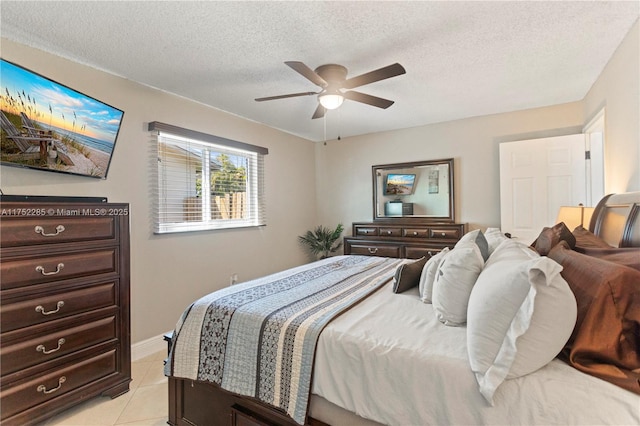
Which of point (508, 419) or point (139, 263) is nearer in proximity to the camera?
point (508, 419)

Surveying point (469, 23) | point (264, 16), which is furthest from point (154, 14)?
point (469, 23)

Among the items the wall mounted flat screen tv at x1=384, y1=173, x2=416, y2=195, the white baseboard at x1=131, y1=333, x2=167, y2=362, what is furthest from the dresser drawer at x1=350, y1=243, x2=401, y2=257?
the white baseboard at x1=131, y1=333, x2=167, y2=362

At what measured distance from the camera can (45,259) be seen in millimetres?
1762

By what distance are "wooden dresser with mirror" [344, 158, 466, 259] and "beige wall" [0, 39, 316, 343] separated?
144 cm

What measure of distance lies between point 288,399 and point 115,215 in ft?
5.66

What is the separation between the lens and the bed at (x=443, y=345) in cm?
93

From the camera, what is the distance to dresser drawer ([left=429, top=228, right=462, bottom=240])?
12.6ft

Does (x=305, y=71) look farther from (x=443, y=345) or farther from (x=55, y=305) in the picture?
(x=55, y=305)

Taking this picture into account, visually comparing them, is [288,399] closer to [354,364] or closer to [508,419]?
[354,364]

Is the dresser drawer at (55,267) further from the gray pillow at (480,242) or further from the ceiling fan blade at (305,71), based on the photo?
the gray pillow at (480,242)

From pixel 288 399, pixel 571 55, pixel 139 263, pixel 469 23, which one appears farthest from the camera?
pixel 139 263

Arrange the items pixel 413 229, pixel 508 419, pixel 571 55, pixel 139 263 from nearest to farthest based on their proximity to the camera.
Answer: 1. pixel 508 419
2. pixel 571 55
3. pixel 139 263
4. pixel 413 229

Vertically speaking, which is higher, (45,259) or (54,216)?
(54,216)

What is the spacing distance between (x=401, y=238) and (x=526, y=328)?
3.20m
